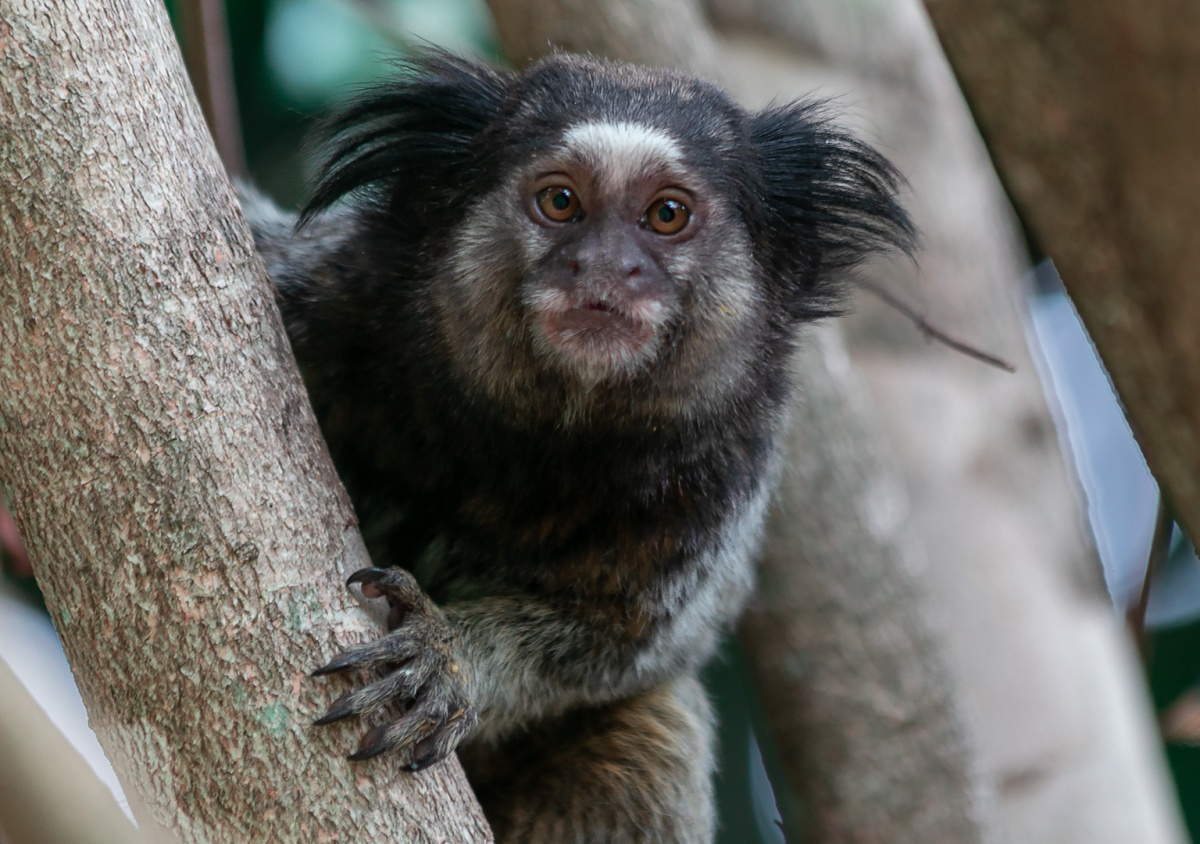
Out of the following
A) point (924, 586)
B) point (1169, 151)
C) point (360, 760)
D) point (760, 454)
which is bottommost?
point (924, 586)

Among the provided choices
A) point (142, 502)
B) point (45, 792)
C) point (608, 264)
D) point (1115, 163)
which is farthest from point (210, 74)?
point (45, 792)

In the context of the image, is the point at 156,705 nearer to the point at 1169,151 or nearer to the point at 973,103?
the point at 973,103

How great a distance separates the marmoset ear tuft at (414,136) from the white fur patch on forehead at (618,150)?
0.38 m

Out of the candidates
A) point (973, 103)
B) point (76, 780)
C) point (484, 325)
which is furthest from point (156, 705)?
point (973, 103)

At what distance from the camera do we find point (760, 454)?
10.2 feet

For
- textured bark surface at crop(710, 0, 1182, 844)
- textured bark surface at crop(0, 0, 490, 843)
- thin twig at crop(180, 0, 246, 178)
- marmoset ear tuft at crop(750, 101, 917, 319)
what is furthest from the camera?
textured bark surface at crop(710, 0, 1182, 844)

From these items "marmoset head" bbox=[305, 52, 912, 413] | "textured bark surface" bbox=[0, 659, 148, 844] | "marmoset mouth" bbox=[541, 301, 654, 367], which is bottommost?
"textured bark surface" bbox=[0, 659, 148, 844]

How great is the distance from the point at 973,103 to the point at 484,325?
4.63 feet

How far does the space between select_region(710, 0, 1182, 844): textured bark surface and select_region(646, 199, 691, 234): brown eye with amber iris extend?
92.0 inches

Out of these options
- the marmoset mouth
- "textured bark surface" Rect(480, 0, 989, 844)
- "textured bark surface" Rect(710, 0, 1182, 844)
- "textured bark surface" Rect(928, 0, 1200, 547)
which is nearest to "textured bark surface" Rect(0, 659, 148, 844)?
"textured bark surface" Rect(928, 0, 1200, 547)

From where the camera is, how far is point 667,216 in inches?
109

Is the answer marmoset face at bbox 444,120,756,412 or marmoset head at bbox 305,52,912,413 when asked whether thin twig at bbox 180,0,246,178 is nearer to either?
marmoset head at bbox 305,52,912,413

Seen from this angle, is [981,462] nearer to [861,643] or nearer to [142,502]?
[861,643]

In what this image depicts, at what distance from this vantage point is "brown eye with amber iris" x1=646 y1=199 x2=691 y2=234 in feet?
9.08
